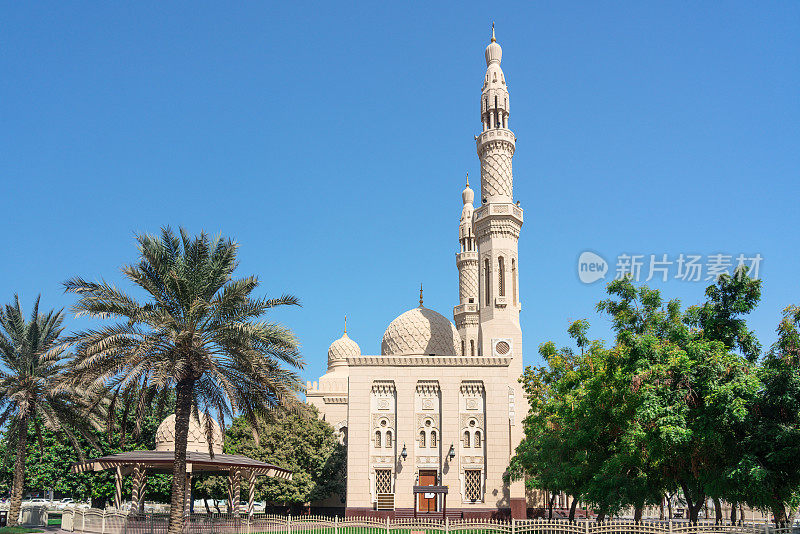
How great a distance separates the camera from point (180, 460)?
20281mm

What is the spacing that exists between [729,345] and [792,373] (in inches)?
150

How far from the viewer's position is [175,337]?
780 inches

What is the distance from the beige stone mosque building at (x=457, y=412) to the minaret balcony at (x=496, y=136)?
→ 0.13 m

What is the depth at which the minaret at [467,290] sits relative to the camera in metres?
49.5

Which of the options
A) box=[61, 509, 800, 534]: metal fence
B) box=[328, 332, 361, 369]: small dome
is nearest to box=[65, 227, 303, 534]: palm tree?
box=[61, 509, 800, 534]: metal fence

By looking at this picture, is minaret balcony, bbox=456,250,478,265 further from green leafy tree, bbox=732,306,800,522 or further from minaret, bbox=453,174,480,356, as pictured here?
green leafy tree, bbox=732,306,800,522

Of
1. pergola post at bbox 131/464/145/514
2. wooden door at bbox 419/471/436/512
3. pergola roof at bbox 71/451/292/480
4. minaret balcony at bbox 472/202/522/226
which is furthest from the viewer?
minaret balcony at bbox 472/202/522/226

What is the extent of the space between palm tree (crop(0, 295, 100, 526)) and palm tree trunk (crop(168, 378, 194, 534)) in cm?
616

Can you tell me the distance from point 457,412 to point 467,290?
16.2 m

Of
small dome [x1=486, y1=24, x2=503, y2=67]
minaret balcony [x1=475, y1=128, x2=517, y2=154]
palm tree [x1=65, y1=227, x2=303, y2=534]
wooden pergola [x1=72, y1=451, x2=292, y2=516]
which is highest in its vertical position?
small dome [x1=486, y1=24, x2=503, y2=67]

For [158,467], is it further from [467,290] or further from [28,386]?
[467,290]

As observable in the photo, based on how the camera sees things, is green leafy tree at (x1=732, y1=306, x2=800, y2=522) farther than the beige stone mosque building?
No

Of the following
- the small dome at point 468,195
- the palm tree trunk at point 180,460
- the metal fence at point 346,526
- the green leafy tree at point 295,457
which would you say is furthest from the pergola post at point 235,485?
the small dome at point 468,195

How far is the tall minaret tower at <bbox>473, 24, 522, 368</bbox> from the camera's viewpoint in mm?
40188
